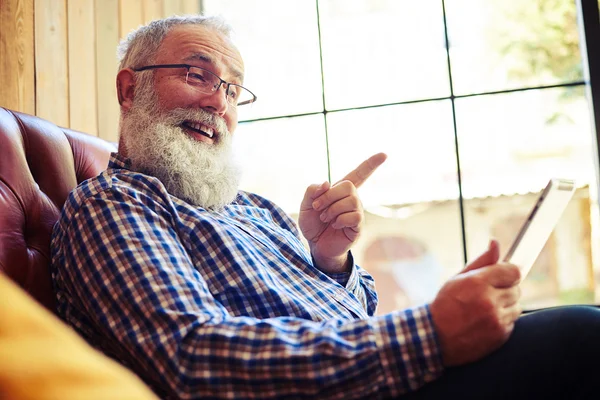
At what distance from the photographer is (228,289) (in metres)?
1.11

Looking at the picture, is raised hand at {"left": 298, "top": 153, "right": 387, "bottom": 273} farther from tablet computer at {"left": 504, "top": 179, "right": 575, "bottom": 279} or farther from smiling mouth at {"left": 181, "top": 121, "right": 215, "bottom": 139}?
tablet computer at {"left": 504, "top": 179, "right": 575, "bottom": 279}

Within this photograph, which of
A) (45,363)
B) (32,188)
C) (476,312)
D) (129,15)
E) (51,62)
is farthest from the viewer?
(129,15)

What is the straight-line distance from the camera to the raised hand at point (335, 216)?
130cm

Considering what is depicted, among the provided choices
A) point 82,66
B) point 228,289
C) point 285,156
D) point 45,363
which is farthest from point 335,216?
point 82,66

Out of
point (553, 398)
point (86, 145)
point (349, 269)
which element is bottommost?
point (553, 398)

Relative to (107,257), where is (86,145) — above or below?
above

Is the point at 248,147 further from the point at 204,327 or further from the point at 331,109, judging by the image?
Answer: the point at 204,327

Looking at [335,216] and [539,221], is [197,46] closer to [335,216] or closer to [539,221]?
[335,216]

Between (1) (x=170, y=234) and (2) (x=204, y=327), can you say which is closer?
(2) (x=204, y=327)

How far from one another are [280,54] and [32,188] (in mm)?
1458

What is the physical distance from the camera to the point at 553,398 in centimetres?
71

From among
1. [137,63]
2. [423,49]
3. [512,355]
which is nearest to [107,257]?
[512,355]

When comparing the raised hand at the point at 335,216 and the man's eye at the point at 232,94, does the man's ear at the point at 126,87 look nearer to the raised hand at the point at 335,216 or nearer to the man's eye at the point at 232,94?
the man's eye at the point at 232,94

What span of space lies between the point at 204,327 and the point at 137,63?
888 mm
